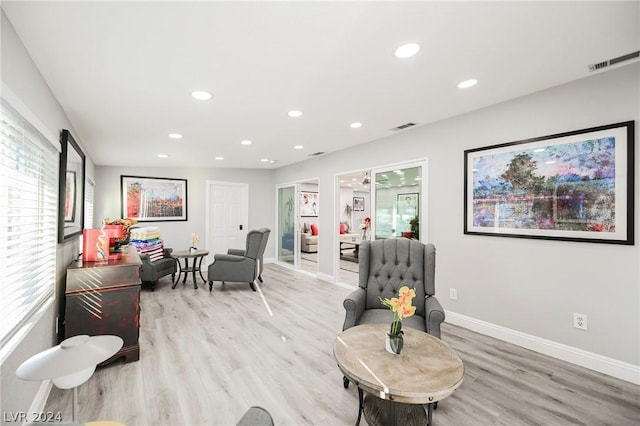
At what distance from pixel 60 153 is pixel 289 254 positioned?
493 cm

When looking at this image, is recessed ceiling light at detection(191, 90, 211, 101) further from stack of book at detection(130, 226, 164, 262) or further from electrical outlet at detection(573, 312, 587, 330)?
electrical outlet at detection(573, 312, 587, 330)

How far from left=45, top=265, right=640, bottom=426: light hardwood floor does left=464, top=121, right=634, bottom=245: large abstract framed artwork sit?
118 cm

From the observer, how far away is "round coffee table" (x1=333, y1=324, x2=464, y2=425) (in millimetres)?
1325

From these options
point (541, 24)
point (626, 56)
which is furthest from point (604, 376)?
point (541, 24)

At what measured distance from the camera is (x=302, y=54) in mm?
1896

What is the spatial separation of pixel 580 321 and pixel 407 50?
8.86ft

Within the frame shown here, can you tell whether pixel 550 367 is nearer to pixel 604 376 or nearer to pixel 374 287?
pixel 604 376

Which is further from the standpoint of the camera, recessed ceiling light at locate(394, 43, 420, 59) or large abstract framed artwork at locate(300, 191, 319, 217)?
large abstract framed artwork at locate(300, 191, 319, 217)

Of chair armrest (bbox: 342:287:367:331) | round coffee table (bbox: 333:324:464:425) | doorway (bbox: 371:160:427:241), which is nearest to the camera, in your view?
round coffee table (bbox: 333:324:464:425)

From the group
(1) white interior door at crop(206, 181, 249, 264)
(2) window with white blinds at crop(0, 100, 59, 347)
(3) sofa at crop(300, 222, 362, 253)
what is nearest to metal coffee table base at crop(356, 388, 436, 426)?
(2) window with white blinds at crop(0, 100, 59, 347)

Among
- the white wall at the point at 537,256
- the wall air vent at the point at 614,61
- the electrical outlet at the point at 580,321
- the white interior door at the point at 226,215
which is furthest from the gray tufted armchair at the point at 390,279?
the white interior door at the point at 226,215

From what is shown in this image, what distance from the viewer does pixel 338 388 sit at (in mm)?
2141

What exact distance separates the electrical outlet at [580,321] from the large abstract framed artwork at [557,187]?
2.17 ft

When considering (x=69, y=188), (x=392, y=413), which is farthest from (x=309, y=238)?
(x=392, y=413)
